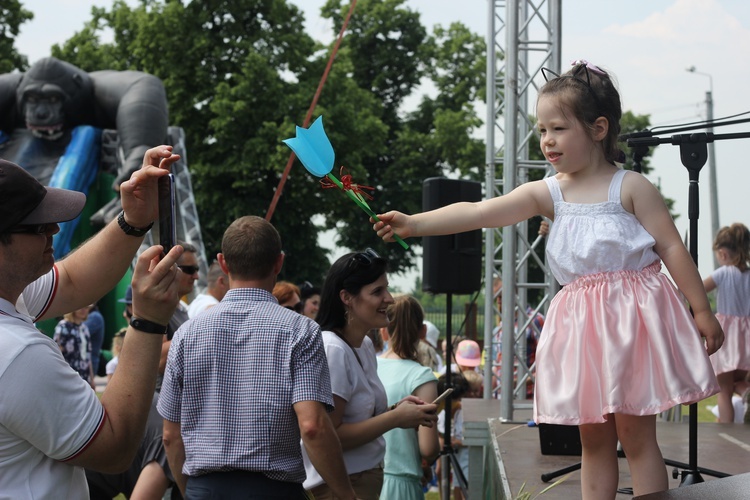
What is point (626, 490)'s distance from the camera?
3.75m

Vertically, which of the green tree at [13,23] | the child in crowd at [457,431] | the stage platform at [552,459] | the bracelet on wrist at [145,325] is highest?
the green tree at [13,23]

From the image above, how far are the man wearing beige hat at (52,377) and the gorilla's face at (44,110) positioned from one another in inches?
714

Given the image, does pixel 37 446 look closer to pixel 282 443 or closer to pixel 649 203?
pixel 282 443

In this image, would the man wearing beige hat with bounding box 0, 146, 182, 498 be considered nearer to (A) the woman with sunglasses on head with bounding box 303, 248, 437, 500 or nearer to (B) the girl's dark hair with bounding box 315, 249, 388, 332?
(A) the woman with sunglasses on head with bounding box 303, 248, 437, 500

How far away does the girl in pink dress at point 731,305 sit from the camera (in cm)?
757

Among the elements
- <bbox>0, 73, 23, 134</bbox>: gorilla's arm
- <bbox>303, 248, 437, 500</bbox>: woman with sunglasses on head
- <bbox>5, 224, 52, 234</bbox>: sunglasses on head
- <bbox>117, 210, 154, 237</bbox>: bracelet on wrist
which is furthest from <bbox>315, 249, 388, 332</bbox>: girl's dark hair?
<bbox>0, 73, 23, 134</bbox>: gorilla's arm

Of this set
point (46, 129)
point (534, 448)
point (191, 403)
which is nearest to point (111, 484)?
point (191, 403)

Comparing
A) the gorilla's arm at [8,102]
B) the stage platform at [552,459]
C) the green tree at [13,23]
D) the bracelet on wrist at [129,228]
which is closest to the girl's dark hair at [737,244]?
the stage platform at [552,459]

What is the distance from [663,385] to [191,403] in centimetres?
172

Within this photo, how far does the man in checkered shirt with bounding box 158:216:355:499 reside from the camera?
10.9ft

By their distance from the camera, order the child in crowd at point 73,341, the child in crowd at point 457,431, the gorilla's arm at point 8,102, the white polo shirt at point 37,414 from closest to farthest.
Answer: the white polo shirt at point 37,414, the child in crowd at point 457,431, the child in crowd at point 73,341, the gorilla's arm at point 8,102

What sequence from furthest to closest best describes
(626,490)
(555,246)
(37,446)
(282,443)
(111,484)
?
1. (111,484)
2. (626,490)
3. (282,443)
4. (555,246)
5. (37,446)

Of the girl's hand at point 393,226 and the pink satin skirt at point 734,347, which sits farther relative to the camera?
the pink satin skirt at point 734,347

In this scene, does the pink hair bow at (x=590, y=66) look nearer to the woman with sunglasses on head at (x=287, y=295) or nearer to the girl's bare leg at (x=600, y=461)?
the girl's bare leg at (x=600, y=461)
